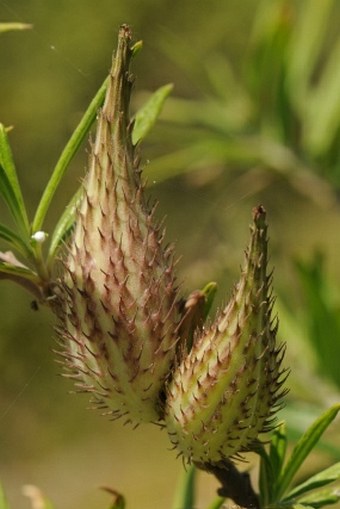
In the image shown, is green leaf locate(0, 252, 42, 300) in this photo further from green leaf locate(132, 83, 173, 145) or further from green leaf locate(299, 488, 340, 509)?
green leaf locate(299, 488, 340, 509)

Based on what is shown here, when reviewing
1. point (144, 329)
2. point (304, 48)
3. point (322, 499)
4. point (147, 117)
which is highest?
point (304, 48)

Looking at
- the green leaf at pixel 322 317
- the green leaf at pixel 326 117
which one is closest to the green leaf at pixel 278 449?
the green leaf at pixel 322 317

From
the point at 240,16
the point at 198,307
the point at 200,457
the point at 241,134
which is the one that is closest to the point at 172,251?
the point at 198,307

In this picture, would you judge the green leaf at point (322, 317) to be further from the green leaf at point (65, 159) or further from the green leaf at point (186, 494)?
the green leaf at point (65, 159)

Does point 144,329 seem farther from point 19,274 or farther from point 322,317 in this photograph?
point 322,317

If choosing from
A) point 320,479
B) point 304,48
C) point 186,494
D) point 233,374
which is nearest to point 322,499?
point 320,479

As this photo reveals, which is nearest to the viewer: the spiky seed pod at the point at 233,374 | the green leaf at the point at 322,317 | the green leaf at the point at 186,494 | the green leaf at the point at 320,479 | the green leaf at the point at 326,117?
the spiky seed pod at the point at 233,374
